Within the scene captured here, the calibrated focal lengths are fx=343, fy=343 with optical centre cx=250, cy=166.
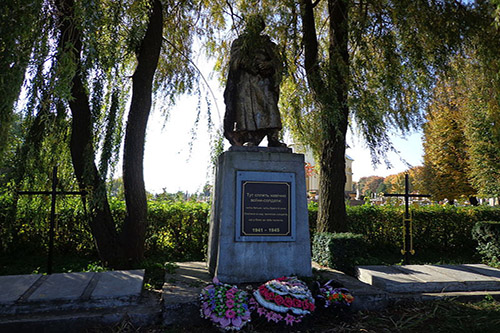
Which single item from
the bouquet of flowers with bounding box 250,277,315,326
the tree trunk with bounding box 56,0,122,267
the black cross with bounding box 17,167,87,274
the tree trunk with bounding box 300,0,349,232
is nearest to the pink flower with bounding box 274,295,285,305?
the bouquet of flowers with bounding box 250,277,315,326

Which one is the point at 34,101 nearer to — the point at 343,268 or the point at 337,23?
the point at 343,268

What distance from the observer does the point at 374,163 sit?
619cm

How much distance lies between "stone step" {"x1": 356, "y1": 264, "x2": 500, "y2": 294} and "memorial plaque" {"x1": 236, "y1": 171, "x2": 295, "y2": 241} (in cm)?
125

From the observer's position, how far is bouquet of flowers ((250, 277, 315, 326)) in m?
3.30

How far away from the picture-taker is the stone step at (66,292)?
3307 mm

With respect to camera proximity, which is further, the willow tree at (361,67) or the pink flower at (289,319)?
the willow tree at (361,67)

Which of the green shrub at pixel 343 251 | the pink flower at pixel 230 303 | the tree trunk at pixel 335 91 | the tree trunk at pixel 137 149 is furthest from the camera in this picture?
the tree trunk at pixel 335 91

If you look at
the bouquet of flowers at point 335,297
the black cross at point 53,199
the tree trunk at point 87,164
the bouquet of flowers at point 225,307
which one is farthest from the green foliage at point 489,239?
the black cross at point 53,199

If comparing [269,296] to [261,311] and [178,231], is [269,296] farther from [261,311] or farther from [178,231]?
[178,231]

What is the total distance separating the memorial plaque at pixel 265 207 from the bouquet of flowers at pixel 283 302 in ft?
2.42

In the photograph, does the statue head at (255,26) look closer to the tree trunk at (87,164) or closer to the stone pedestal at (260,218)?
the stone pedestal at (260,218)

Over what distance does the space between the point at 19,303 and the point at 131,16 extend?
410 centimetres

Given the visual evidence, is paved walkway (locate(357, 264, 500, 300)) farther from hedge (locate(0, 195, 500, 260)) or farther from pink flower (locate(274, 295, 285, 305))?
hedge (locate(0, 195, 500, 260))

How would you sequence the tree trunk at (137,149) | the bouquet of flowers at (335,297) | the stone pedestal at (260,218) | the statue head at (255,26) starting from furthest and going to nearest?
the tree trunk at (137,149), the statue head at (255,26), the stone pedestal at (260,218), the bouquet of flowers at (335,297)
